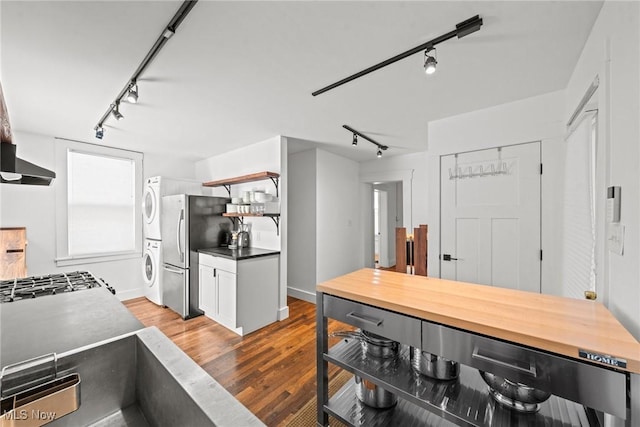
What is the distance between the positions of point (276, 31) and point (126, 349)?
177 centimetres

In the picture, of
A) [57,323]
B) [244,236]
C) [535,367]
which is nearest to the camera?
[535,367]

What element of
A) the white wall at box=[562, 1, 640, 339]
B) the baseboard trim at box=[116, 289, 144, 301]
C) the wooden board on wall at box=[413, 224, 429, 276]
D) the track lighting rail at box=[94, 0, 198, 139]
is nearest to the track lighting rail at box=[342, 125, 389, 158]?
the wooden board on wall at box=[413, 224, 429, 276]

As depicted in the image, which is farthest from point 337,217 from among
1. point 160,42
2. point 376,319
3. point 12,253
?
point 12,253

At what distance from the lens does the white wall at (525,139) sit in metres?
2.20

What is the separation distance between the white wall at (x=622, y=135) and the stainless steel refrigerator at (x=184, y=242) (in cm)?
387

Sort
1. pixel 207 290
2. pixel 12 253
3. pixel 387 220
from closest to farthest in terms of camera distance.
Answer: pixel 12 253
pixel 207 290
pixel 387 220

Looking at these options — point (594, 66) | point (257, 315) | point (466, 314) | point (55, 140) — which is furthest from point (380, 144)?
point (55, 140)

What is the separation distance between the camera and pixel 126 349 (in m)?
0.96

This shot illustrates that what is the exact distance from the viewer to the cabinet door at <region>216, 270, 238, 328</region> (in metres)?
2.91

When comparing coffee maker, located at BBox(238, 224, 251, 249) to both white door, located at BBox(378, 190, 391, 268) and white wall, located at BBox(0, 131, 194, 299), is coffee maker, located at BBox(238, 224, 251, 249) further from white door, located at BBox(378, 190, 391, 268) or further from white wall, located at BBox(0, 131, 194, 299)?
white door, located at BBox(378, 190, 391, 268)

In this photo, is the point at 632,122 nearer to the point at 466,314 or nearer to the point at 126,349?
the point at 466,314

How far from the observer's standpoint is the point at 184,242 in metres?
3.47

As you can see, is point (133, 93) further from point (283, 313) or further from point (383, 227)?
point (383, 227)

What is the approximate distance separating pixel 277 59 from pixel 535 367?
2157 millimetres
